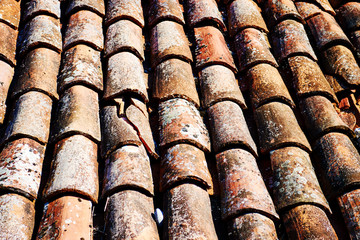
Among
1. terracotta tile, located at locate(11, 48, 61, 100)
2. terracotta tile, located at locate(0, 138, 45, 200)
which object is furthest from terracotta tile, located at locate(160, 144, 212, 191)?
terracotta tile, located at locate(11, 48, 61, 100)

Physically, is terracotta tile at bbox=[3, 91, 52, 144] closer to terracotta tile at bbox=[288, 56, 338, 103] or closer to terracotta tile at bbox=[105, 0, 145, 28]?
terracotta tile at bbox=[105, 0, 145, 28]

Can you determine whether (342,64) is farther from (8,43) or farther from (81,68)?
(8,43)

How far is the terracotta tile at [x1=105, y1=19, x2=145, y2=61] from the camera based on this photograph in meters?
2.95

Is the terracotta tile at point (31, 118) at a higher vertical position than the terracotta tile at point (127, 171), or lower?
higher

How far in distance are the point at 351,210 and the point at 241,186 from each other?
0.63 m

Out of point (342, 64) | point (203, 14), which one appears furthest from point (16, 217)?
point (342, 64)

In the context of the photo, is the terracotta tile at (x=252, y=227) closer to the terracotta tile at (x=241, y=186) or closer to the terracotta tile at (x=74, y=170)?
the terracotta tile at (x=241, y=186)

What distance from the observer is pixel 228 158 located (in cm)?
229

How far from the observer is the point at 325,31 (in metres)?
3.44

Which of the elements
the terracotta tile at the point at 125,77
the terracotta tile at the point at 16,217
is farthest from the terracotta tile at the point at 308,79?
the terracotta tile at the point at 16,217

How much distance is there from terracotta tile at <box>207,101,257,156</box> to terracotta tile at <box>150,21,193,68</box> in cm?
58

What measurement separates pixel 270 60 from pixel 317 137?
2.60 feet

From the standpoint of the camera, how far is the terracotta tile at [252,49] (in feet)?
10.0

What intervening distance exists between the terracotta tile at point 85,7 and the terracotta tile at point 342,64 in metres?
1.95
